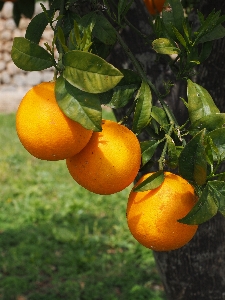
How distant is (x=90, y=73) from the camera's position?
2.18 feet

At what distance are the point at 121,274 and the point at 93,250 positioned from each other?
0.97 feet

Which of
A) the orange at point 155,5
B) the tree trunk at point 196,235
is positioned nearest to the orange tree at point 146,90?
the orange at point 155,5

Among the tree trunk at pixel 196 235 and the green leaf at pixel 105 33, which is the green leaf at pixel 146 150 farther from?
the tree trunk at pixel 196 235

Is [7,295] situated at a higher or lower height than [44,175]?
higher

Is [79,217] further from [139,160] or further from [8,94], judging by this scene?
[8,94]

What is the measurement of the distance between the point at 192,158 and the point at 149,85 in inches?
6.7

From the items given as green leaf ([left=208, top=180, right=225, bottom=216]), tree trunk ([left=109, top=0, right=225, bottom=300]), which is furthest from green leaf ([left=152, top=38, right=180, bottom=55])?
tree trunk ([left=109, top=0, right=225, bottom=300])

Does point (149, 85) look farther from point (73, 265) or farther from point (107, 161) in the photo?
point (73, 265)

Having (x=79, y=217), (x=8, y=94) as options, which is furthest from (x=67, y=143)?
(x=8, y=94)

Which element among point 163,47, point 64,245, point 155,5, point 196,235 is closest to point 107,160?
point 163,47

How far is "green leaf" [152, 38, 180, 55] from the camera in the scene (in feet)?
2.69

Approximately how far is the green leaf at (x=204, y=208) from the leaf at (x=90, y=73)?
8.2 inches

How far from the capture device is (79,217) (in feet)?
11.3

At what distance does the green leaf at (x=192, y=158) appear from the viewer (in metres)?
0.72
